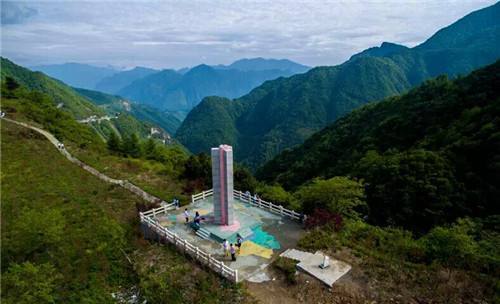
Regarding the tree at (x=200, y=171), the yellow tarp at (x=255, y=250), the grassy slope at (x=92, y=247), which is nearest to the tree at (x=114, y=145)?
the grassy slope at (x=92, y=247)

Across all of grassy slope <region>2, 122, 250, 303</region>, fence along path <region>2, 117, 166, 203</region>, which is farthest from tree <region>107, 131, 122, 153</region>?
grassy slope <region>2, 122, 250, 303</region>

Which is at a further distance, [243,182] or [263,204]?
[243,182]

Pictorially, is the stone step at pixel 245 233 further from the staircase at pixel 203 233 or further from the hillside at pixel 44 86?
the hillside at pixel 44 86

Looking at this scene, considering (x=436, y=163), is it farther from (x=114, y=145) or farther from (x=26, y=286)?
(x=114, y=145)

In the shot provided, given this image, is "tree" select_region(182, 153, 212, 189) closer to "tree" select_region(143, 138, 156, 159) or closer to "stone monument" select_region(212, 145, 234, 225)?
"stone monument" select_region(212, 145, 234, 225)

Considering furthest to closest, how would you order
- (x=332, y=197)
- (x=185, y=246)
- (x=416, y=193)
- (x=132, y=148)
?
(x=132, y=148)
(x=416, y=193)
(x=332, y=197)
(x=185, y=246)

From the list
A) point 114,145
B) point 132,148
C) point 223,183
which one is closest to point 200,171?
point 223,183
